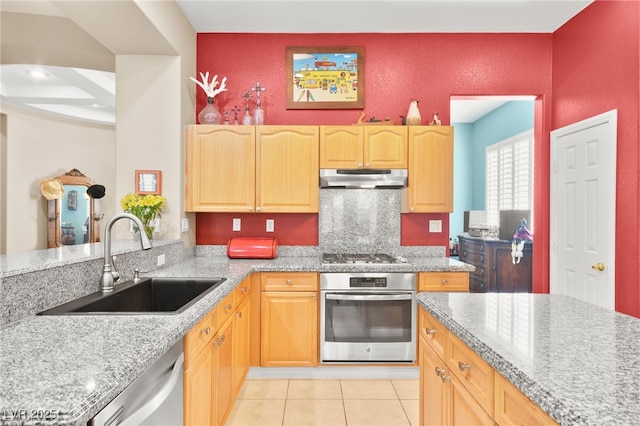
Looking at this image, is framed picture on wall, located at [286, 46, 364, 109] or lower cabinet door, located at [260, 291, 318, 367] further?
framed picture on wall, located at [286, 46, 364, 109]

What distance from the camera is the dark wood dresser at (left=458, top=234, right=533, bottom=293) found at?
15.1 feet

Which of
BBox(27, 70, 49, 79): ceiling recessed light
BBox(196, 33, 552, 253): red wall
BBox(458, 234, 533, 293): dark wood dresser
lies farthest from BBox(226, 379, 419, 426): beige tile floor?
BBox(27, 70, 49, 79): ceiling recessed light

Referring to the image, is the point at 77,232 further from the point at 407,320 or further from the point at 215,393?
the point at 407,320

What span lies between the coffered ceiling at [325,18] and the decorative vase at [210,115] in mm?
752

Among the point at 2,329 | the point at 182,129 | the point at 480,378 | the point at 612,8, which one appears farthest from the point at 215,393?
the point at 612,8

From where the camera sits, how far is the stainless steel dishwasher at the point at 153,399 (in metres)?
0.99

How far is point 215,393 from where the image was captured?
1883 mm

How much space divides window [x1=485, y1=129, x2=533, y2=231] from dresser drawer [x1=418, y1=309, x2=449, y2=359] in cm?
389

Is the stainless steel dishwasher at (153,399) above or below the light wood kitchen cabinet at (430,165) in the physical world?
below

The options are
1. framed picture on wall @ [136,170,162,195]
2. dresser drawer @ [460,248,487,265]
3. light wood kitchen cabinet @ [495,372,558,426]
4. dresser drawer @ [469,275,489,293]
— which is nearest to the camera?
light wood kitchen cabinet @ [495,372,558,426]

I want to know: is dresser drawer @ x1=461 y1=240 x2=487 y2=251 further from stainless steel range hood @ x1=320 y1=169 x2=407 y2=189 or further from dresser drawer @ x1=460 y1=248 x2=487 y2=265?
stainless steel range hood @ x1=320 y1=169 x2=407 y2=189

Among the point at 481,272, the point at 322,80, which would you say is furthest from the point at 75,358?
the point at 481,272

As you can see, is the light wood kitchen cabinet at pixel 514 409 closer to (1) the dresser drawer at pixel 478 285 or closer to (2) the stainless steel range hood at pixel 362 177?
(2) the stainless steel range hood at pixel 362 177

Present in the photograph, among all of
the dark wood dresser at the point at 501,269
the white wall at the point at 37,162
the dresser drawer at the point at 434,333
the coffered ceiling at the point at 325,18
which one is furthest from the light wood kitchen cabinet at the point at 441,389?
the white wall at the point at 37,162
